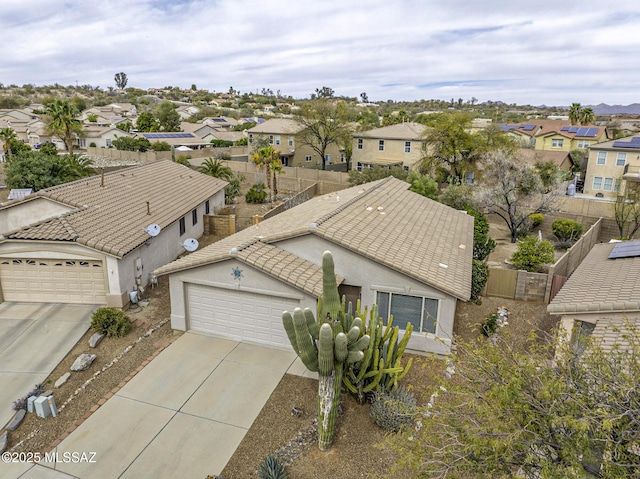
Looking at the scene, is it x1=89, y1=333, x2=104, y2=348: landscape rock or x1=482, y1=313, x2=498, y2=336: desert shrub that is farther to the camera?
x1=482, y1=313, x2=498, y2=336: desert shrub

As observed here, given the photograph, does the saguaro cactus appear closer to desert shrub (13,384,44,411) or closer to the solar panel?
desert shrub (13,384,44,411)

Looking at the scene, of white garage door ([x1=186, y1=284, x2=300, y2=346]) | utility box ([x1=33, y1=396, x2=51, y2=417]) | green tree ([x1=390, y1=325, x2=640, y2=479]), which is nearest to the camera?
green tree ([x1=390, y1=325, x2=640, y2=479])

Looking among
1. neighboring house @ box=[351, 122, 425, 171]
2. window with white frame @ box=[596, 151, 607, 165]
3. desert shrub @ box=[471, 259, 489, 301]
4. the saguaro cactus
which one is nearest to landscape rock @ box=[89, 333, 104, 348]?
the saguaro cactus

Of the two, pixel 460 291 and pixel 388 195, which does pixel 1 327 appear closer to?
pixel 460 291

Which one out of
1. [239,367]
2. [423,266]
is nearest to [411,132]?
[423,266]

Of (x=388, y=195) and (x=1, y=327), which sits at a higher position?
(x=388, y=195)

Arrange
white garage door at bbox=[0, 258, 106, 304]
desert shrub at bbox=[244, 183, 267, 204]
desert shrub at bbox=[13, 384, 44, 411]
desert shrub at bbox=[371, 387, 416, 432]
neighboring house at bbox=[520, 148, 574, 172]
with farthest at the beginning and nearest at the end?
1. neighboring house at bbox=[520, 148, 574, 172]
2. desert shrub at bbox=[244, 183, 267, 204]
3. white garage door at bbox=[0, 258, 106, 304]
4. desert shrub at bbox=[13, 384, 44, 411]
5. desert shrub at bbox=[371, 387, 416, 432]
